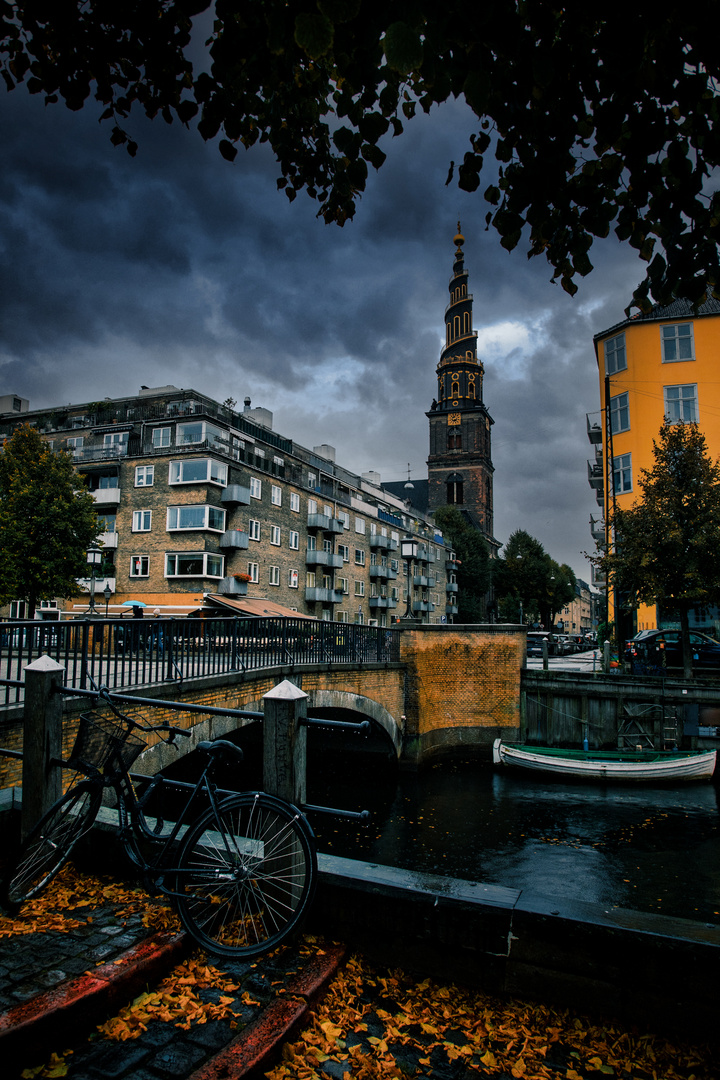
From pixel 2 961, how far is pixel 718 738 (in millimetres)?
26009

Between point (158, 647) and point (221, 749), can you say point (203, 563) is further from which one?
A: point (221, 749)

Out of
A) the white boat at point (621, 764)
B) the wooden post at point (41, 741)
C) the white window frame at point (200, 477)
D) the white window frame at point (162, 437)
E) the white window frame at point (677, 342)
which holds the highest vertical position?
the white window frame at point (677, 342)

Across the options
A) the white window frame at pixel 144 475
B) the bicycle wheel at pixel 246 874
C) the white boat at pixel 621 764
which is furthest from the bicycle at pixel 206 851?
the white window frame at pixel 144 475

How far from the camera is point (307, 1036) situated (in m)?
2.87

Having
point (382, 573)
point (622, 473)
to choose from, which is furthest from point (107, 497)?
point (622, 473)

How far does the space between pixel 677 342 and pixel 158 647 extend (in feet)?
109

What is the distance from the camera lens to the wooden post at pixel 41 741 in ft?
14.5

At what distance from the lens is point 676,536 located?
22.9m

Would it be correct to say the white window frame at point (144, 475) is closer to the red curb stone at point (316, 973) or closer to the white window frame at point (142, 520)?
the white window frame at point (142, 520)

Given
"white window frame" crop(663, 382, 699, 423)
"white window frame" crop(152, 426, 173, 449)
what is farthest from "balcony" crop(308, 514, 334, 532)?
"white window frame" crop(663, 382, 699, 423)

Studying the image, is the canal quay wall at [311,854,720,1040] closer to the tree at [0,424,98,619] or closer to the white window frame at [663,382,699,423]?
the tree at [0,424,98,619]

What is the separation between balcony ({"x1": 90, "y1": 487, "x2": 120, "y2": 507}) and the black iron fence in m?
24.6

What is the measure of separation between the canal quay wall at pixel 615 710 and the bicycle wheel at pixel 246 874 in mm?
23103

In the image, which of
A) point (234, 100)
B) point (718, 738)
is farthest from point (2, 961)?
point (718, 738)
